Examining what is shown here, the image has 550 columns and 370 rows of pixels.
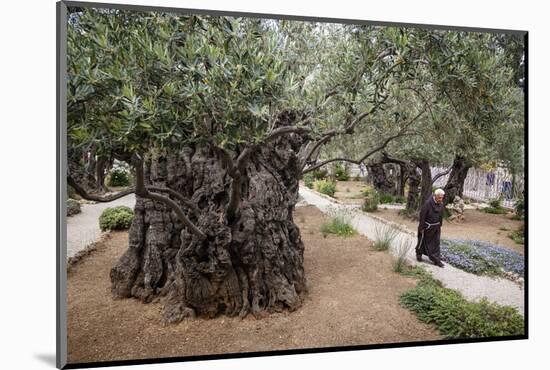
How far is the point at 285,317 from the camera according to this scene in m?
4.91

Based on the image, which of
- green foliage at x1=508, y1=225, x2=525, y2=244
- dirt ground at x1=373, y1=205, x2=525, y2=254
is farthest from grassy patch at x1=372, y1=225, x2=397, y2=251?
green foliage at x1=508, y1=225, x2=525, y2=244

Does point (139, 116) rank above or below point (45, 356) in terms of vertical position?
above

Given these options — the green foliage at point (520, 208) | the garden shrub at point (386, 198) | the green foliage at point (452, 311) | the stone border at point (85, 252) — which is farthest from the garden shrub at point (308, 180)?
the green foliage at point (520, 208)

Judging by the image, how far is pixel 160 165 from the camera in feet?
16.4

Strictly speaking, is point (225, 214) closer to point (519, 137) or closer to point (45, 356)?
point (45, 356)

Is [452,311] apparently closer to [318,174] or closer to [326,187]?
[326,187]

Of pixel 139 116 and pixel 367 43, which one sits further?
pixel 367 43

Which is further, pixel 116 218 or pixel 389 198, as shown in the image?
pixel 389 198

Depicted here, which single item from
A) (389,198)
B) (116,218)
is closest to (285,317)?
(389,198)

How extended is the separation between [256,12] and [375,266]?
9.14 feet

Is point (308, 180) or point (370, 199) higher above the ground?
point (308, 180)

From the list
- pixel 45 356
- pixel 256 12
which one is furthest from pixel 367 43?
pixel 45 356

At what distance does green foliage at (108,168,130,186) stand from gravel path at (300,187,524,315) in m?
1.72

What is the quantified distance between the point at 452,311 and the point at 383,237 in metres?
1.00
